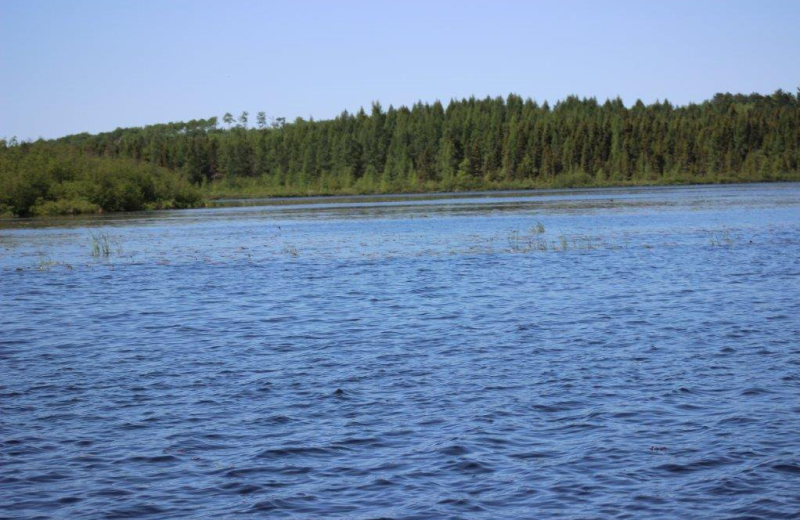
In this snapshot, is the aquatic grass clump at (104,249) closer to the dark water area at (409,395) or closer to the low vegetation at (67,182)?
the dark water area at (409,395)

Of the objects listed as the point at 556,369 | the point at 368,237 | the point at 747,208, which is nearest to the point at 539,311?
the point at 556,369

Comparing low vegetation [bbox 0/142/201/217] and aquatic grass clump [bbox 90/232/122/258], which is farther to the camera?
low vegetation [bbox 0/142/201/217]

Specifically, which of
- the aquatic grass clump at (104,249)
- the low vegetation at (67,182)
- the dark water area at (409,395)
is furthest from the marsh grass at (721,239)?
the low vegetation at (67,182)

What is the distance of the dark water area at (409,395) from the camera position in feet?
35.0

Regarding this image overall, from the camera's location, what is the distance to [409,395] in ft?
50.8

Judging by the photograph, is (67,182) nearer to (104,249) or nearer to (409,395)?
(104,249)

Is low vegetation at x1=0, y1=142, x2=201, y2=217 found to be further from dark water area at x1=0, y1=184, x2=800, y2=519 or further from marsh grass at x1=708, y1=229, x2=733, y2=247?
marsh grass at x1=708, y1=229, x2=733, y2=247

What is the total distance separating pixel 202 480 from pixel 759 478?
6.91 m

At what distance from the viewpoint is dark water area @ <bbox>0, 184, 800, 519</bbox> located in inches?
420

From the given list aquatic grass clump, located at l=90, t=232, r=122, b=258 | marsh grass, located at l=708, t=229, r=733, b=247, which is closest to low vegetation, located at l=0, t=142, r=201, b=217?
aquatic grass clump, located at l=90, t=232, r=122, b=258

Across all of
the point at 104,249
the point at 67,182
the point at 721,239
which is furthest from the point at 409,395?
the point at 67,182

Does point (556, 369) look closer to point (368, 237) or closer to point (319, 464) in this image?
point (319, 464)

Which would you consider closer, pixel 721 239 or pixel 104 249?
pixel 721 239

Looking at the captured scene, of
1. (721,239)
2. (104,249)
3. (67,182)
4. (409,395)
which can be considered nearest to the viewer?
(409,395)
